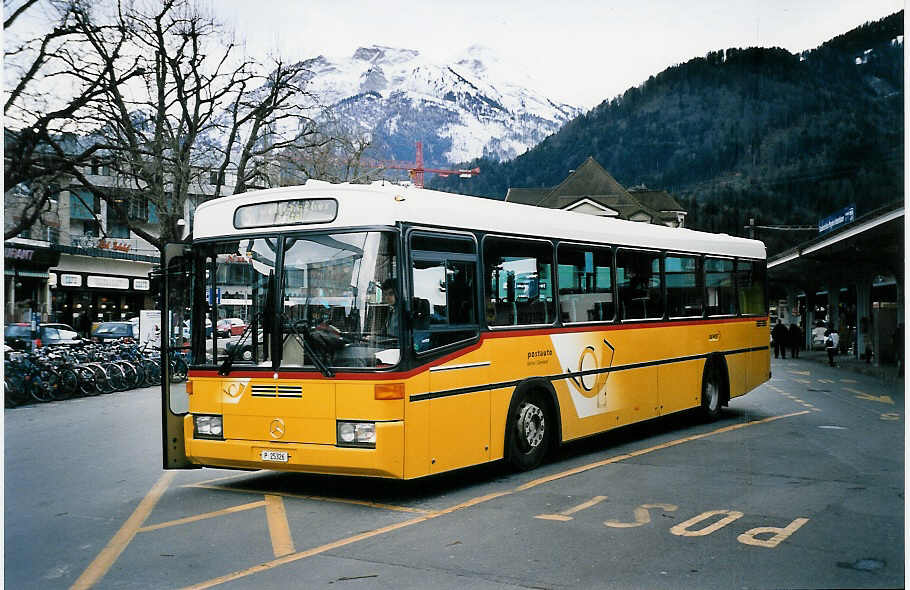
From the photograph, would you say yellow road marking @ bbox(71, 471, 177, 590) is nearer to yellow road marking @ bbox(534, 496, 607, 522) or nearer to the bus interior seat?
the bus interior seat

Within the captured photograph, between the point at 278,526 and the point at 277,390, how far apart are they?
4.67 feet

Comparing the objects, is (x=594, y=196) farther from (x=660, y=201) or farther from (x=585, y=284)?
(x=585, y=284)

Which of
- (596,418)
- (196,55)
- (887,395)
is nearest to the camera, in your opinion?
(596,418)

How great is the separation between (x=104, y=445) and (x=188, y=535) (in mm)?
6679

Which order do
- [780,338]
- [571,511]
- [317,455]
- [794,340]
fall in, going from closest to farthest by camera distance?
[571,511]
[317,455]
[794,340]
[780,338]

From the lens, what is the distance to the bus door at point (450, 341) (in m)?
8.78

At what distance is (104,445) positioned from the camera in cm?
1351

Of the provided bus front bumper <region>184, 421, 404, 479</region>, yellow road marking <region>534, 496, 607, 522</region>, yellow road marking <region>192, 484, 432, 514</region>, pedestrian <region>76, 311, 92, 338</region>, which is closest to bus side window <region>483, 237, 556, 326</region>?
bus front bumper <region>184, 421, 404, 479</region>

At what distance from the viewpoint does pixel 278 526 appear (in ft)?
25.3

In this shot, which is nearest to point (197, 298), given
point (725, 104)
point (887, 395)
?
point (725, 104)

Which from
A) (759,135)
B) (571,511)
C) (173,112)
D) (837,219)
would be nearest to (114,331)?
(173,112)

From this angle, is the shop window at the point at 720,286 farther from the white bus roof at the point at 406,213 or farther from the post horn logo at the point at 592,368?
the post horn logo at the point at 592,368

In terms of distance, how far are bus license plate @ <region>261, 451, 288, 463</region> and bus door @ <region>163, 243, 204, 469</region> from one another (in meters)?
1.01

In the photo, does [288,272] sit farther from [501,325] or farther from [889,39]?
[889,39]
